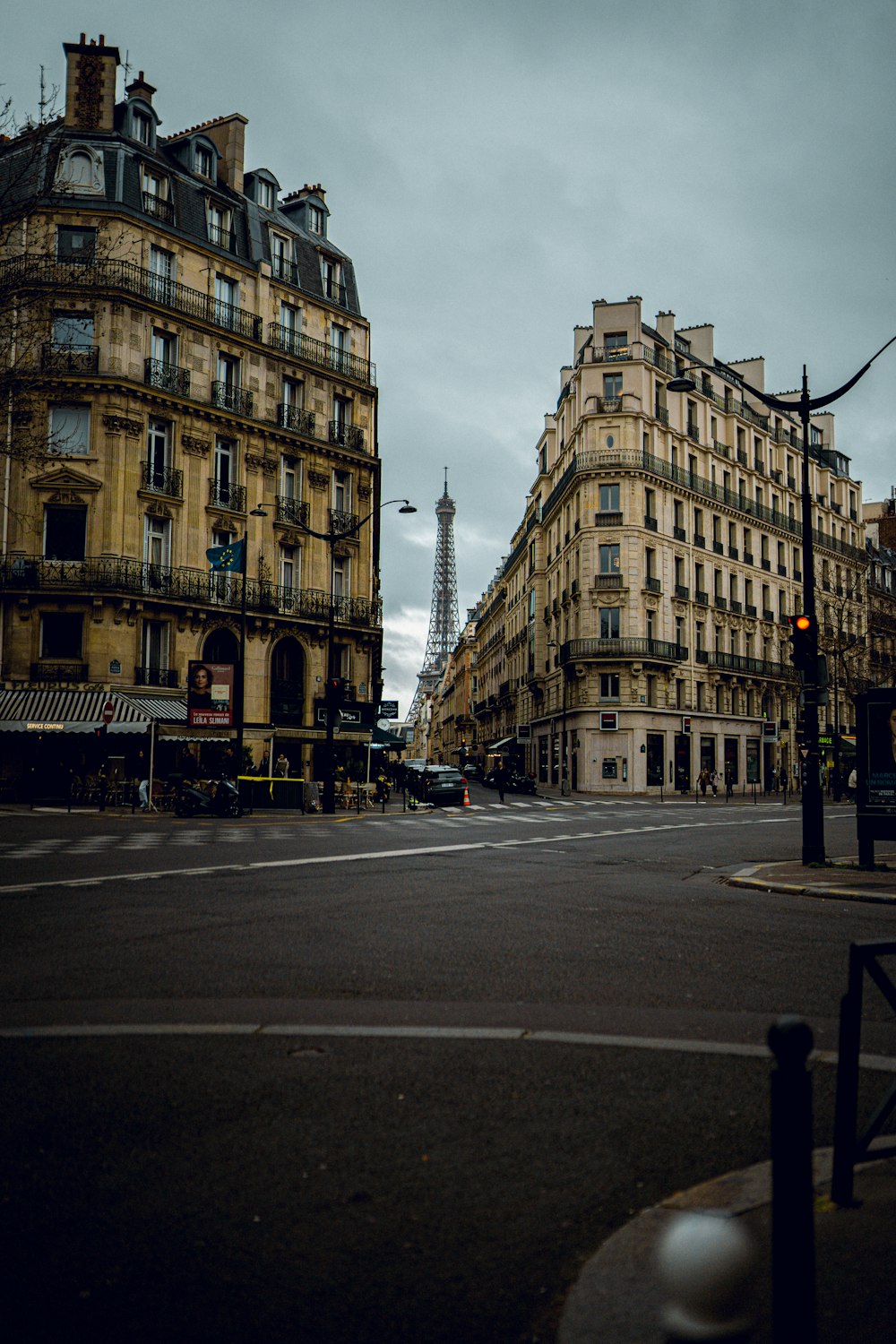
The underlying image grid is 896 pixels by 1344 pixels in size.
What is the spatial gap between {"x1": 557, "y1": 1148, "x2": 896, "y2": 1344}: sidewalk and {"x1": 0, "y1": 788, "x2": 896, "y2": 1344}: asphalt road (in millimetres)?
114

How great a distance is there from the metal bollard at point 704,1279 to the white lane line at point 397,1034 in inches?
148

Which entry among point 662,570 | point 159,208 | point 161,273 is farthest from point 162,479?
point 662,570

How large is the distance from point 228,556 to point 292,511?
10.4 metres

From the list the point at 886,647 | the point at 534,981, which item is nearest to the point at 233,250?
the point at 534,981

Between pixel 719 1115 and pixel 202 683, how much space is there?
2758cm

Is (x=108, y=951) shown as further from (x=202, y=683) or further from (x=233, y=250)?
(x=233, y=250)

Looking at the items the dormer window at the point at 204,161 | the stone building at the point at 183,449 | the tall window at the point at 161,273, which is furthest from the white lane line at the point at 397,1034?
the dormer window at the point at 204,161

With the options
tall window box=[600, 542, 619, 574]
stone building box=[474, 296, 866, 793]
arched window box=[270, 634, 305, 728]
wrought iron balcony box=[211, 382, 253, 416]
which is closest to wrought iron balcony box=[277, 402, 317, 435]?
wrought iron balcony box=[211, 382, 253, 416]

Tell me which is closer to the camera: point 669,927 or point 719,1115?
point 719,1115

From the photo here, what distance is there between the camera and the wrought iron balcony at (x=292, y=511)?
4212 cm

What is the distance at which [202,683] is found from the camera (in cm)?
3045

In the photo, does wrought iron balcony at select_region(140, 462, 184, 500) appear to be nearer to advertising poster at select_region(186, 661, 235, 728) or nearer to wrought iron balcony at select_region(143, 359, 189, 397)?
wrought iron balcony at select_region(143, 359, 189, 397)

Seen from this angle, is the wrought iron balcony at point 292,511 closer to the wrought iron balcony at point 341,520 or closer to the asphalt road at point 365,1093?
the wrought iron balcony at point 341,520

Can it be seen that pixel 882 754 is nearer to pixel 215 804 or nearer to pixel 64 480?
pixel 215 804
